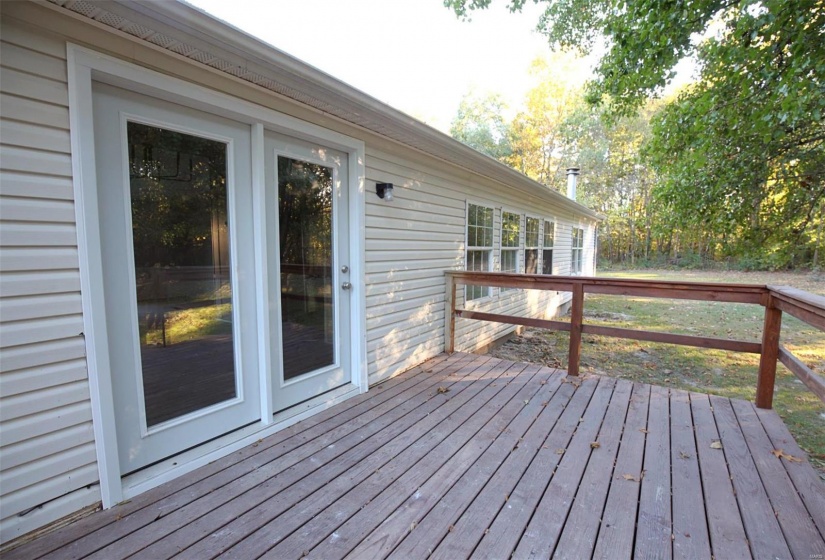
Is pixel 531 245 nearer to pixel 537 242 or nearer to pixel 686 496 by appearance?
pixel 537 242

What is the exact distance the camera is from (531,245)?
7238 millimetres

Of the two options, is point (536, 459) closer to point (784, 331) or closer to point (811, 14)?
point (811, 14)

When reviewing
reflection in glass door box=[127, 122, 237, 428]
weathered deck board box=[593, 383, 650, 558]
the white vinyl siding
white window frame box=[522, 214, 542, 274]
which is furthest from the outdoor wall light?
white window frame box=[522, 214, 542, 274]

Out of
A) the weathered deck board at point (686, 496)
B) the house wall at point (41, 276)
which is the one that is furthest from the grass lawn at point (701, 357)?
the house wall at point (41, 276)

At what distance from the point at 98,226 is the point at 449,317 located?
3.35 meters

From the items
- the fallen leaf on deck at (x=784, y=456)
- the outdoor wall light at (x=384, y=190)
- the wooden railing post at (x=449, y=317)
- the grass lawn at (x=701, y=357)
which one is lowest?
the grass lawn at (x=701, y=357)

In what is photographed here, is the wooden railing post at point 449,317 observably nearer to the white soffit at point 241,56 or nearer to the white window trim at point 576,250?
the white soffit at point 241,56

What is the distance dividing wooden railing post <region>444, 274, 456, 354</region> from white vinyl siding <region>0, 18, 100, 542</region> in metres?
3.31

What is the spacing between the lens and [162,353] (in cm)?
197

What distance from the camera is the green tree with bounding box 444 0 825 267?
298 centimetres

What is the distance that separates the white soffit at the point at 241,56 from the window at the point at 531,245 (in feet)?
14.0

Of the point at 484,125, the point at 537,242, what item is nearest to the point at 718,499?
the point at 537,242

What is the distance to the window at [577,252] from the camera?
34.4ft

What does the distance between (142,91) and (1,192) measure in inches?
30.6
